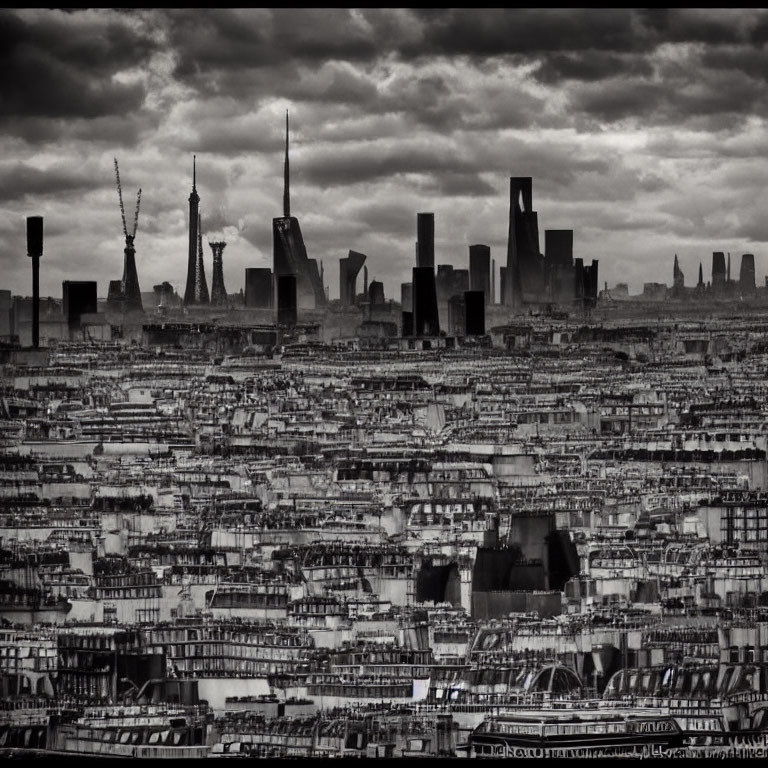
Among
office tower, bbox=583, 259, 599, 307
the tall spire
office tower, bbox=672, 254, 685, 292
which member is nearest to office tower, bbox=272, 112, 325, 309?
the tall spire

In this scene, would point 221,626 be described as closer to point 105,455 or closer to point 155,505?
point 155,505

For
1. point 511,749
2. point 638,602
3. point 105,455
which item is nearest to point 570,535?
point 638,602

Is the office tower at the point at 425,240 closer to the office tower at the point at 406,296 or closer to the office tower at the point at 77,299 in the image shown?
the office tower at the point at 406,296

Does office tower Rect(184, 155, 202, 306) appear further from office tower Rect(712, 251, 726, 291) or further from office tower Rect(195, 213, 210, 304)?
office tower Rect(712, 251, 726, 291)

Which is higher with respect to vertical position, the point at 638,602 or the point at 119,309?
the point at 119,309

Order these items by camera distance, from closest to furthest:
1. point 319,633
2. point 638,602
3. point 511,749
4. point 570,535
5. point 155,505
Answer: point 511,749 < point 319,633 < point 638,602 < point 570,535 < point 155,505

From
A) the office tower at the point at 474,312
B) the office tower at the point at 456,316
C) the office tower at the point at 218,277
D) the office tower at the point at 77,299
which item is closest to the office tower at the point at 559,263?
the office tower at the point at 474,312
